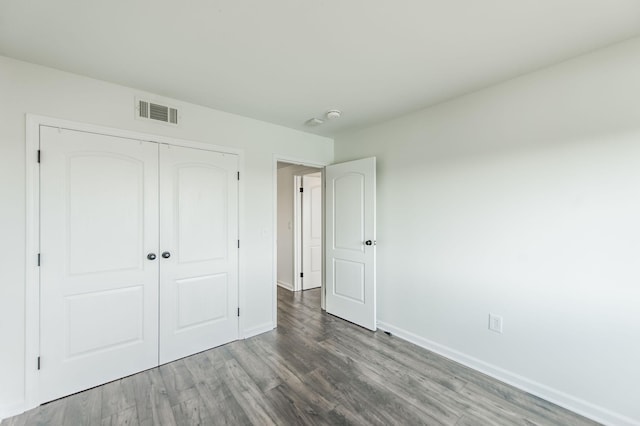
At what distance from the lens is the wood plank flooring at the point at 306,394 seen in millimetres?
1800

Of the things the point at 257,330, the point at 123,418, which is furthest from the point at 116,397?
the point at 257,330

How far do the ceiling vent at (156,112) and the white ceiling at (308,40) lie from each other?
128mm

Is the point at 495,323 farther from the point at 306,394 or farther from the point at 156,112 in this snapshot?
the point at 156,112

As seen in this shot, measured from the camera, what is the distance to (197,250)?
266 cm

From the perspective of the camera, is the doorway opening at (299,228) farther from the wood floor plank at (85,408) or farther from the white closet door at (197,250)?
the wood floor plank at (85,408)

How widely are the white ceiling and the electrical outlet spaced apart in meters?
1.94

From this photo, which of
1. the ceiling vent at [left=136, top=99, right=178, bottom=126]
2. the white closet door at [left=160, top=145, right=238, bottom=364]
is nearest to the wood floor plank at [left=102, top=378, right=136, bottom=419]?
the white closet door at [left=160, top=145, right=238, bottom=364]

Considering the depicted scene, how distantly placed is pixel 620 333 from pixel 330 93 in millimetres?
2680

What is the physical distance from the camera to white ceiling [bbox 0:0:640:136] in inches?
56.4

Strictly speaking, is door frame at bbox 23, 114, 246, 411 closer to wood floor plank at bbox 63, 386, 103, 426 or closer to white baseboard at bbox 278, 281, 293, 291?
wood floor plank at bbox 63, 386, 103, 426

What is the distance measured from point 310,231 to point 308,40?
3491 millimetres

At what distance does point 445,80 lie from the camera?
2197 mm

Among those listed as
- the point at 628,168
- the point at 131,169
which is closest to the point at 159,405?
the point at 131,169

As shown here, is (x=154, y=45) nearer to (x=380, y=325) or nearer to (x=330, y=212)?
(x=330, y=212)
